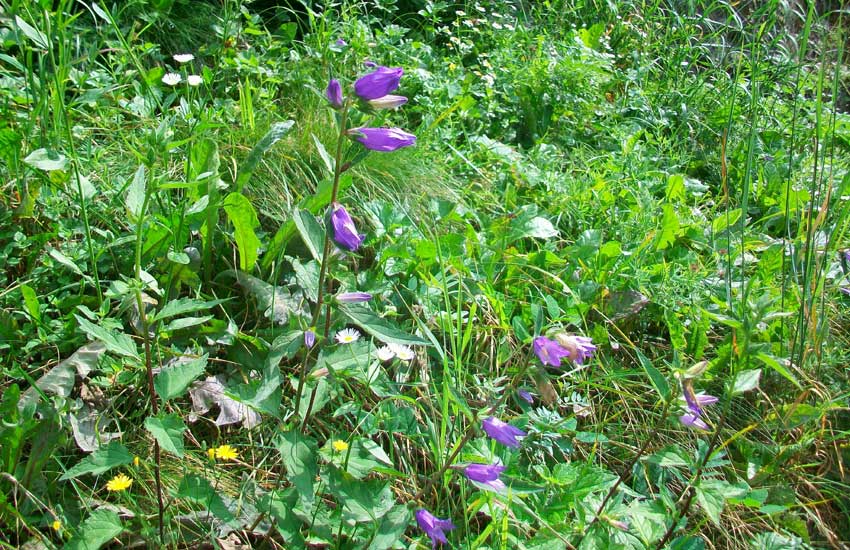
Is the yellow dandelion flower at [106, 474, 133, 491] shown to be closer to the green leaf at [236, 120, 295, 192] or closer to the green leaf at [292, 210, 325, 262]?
the green leaf at [292, 210, 325, 262]

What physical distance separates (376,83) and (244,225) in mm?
798

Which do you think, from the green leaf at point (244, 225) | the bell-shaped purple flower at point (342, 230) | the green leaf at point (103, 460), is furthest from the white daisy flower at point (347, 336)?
the green leaf at point (103, 460)

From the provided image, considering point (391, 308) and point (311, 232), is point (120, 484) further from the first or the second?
point (391, 308)

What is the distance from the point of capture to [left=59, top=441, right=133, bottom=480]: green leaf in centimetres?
126

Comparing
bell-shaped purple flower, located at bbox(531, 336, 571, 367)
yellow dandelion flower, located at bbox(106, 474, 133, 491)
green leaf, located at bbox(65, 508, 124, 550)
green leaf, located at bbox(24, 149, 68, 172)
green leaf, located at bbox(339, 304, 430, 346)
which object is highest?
green leaf, located at bbox(24, 149, 68, 172)

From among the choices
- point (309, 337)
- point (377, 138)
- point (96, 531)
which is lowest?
point (96, 531)

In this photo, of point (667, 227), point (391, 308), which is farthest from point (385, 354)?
point (667, 227)

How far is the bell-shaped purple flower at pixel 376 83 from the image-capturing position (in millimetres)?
1206

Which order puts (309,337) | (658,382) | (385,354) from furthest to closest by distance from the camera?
1. (385,354)
2. (658,382)
3. (309,337)

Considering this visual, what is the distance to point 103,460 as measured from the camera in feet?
4.20

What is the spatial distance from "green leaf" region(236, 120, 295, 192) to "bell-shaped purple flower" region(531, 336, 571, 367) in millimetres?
962

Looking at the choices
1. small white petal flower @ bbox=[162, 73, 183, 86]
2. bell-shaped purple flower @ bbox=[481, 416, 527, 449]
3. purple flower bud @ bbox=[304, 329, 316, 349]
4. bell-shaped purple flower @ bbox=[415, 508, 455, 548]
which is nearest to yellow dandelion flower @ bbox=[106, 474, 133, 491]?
purple flower bud @ bbox=[304, 329, 316, 349]

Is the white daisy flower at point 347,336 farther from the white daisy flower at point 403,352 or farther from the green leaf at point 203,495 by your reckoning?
the green leaf at point 203,495

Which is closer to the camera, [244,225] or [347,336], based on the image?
[347,336]
